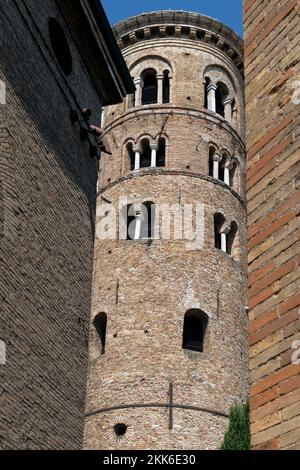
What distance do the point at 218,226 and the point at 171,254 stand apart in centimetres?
264

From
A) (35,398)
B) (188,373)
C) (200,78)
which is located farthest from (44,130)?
(200,78)

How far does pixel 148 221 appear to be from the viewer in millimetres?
26938

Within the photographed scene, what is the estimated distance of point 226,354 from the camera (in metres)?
24.9

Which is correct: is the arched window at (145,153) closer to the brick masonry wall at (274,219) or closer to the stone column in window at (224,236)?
the stone column in window at (224,236)

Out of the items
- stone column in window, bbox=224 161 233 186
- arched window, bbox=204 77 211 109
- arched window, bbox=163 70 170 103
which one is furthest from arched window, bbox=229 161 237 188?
arched window, bbox=163 70 170 103

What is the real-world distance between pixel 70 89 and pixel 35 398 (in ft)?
15.2

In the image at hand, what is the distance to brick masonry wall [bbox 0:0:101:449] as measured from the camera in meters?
9.12

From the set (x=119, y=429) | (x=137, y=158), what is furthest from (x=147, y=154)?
(x=119, y=429)

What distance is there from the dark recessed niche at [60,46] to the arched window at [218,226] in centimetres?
1565

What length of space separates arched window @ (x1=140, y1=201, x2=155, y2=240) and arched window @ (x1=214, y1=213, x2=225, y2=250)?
2.10 metres

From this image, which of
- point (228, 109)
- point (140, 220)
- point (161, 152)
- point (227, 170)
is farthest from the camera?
point (228, 109)

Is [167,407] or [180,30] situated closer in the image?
[167,407]

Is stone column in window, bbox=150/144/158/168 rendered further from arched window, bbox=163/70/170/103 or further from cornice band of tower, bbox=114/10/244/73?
cornice band of tower, bbox=114/10/244/73

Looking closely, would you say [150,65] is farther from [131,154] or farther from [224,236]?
[224,236]
